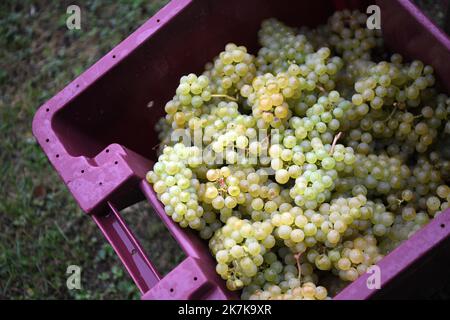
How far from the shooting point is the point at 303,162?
102cm

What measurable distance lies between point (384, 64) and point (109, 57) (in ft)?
1.77

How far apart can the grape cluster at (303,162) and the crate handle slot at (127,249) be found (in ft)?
0.31

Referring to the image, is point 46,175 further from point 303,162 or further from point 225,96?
point 303,162

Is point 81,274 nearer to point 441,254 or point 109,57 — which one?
point 109,57

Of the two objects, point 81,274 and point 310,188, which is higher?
point 310,188

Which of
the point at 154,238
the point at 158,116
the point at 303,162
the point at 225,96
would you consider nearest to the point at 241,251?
the point at 303,162

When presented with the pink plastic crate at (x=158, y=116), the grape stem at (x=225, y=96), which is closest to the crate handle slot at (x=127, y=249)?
the pink plastic crate at (x=158, y=116)

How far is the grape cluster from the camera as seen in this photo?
98 centimetres

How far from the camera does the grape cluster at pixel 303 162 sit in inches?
38.5

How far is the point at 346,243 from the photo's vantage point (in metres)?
0.99

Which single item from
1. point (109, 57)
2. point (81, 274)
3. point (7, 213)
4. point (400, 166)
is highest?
point (109, 57)

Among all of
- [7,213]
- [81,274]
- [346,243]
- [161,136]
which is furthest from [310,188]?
[7,213]

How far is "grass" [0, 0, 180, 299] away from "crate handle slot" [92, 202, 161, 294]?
0.64 meters

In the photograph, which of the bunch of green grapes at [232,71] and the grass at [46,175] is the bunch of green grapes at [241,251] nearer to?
the bunch of green grapes at [232,71]
